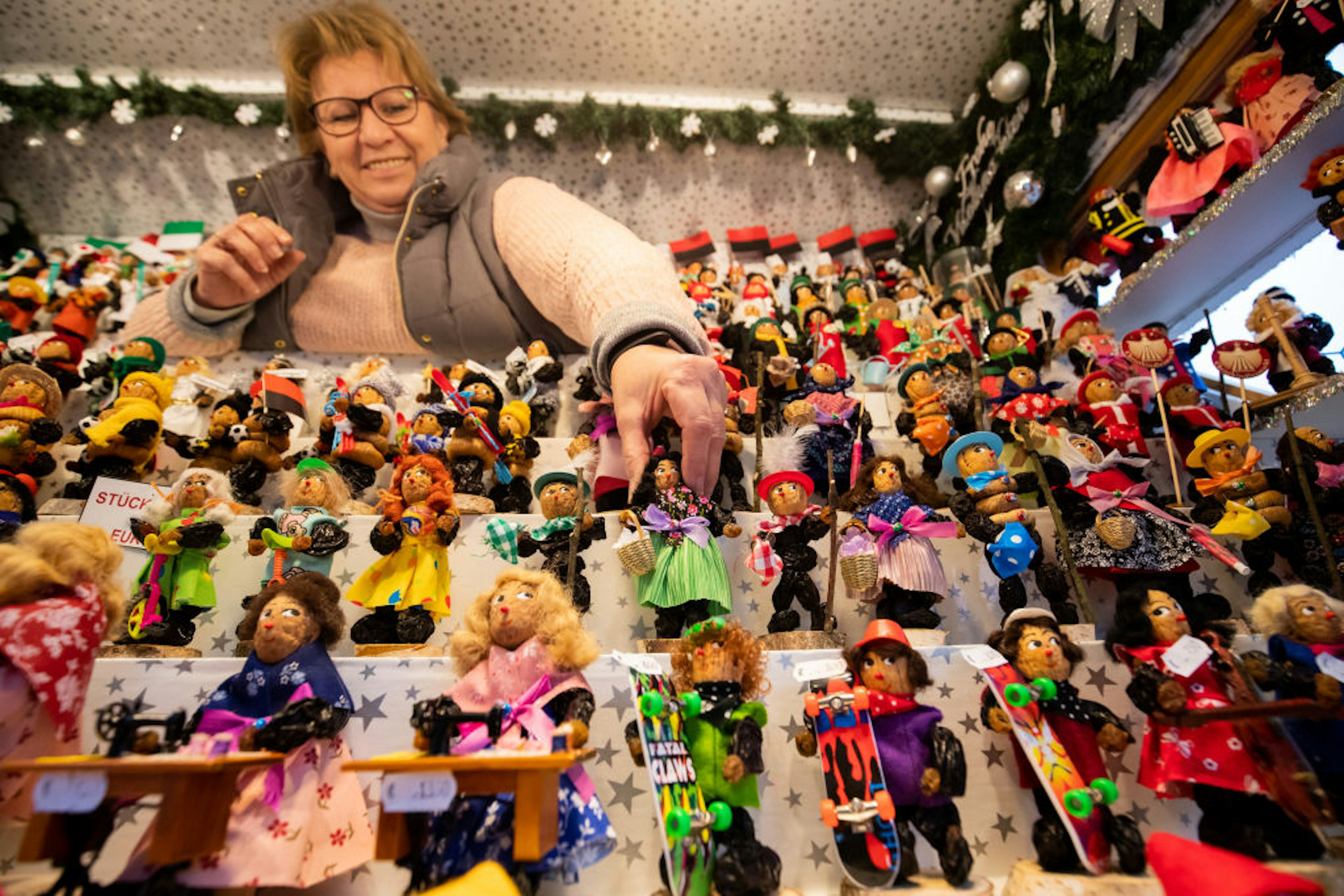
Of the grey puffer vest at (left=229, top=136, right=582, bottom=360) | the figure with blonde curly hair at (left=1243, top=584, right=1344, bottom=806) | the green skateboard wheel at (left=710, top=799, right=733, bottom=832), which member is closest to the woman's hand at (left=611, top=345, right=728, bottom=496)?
the green skateboard wheel at (left=710, top=799, right=733, bottom=832)

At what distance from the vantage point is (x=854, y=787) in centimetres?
155

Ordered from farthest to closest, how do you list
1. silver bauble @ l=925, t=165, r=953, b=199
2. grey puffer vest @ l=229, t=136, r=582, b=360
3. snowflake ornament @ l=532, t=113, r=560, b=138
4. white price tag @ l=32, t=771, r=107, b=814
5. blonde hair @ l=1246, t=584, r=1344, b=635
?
silver bauble @ l=925, t=165, r=953, b=199
snowflake ornament @ l=532, t=113, r=560, b=138
grey puffer vest @ l=229, t=136, r=582, b=360
blonde hair @ l=1246, t=584, r=1344, b=635
white price tag @ l=32, t=771, r=107, b=814

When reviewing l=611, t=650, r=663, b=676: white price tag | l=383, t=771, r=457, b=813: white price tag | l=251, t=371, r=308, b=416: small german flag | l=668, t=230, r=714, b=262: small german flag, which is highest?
l=668, t=230, r=714, b=262: small german flag

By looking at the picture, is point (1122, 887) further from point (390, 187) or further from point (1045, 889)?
point (390, 187)

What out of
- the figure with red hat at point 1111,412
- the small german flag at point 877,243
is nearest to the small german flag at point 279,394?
the figure with red hat at point 1111,412

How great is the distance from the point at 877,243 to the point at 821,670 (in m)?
3.49

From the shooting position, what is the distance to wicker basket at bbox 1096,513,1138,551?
7.14 ft

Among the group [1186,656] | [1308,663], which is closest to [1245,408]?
[1308,663]

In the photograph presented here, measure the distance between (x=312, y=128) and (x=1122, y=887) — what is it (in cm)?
384

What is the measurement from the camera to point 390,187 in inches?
123

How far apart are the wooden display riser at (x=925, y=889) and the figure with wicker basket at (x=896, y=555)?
0.68 m

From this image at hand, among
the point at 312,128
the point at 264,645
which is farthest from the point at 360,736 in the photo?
the point at 312,128

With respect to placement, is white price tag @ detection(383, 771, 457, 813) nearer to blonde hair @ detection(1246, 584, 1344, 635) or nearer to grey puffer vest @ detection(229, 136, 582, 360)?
blonde hair @ detection(1246, 584, 1344, 635)

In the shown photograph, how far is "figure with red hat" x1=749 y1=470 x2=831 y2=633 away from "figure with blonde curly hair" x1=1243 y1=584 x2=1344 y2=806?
1014 millimetres
